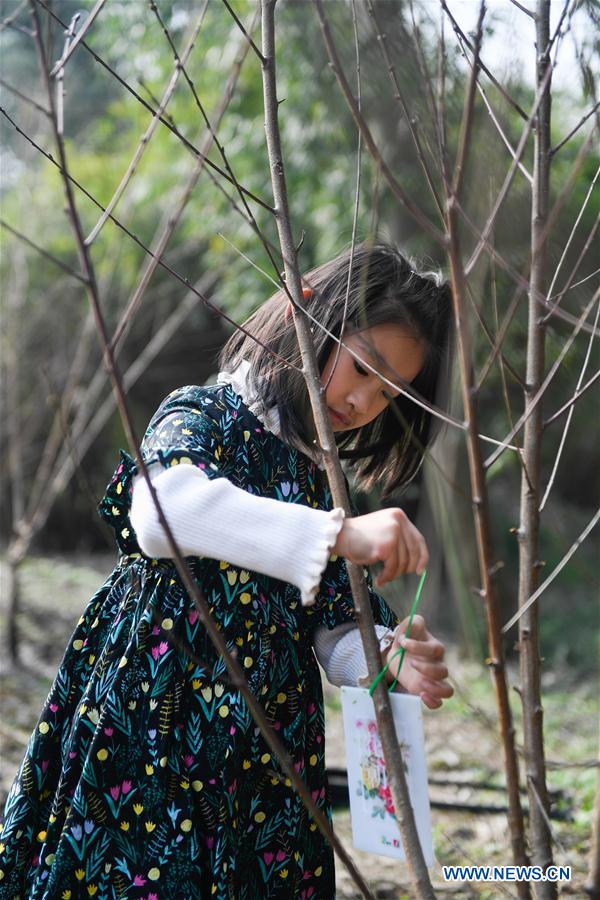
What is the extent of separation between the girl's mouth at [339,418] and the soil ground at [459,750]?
1.31 feet

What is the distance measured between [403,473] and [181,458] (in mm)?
630

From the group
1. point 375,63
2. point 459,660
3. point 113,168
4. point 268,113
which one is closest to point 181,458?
point 268,113

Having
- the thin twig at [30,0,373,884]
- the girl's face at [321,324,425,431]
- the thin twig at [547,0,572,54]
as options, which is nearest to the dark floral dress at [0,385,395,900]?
the girl's face at [321,324,425,431]

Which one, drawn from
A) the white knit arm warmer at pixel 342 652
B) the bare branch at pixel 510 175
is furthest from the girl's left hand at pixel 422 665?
the bare branch at pixel 510 175

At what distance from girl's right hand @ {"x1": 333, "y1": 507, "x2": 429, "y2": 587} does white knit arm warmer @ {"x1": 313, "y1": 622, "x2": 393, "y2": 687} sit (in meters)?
0.37

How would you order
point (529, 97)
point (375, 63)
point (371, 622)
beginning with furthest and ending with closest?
point (529, 97)
point (375, 63)
point (371, 622)

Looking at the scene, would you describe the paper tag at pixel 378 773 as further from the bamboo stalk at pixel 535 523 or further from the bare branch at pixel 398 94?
the bare branch at pixel 398 94

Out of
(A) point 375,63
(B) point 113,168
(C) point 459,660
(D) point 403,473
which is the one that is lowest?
(D) point 403,473

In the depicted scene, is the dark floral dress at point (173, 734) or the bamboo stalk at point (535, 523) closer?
the bamboo stalk at point (535, 523)

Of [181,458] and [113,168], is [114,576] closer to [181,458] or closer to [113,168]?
[181,458]

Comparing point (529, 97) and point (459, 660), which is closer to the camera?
point (529, 97)

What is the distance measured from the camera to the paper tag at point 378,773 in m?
1.01

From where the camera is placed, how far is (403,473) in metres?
1.58

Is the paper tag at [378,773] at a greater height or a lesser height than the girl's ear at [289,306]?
lesser
